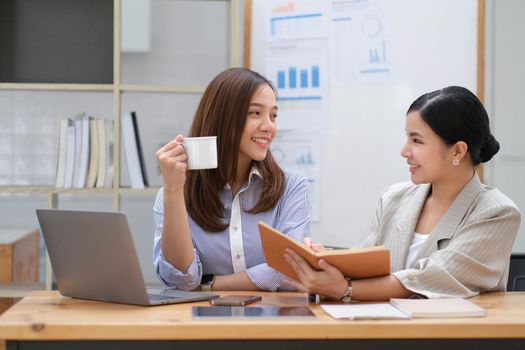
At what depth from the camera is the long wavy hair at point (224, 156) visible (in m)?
2.29

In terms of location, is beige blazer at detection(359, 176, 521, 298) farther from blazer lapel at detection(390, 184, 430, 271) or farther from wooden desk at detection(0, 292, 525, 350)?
wooden desk at detection(0, 292, 525, 350)

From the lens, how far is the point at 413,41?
Result: 352 cm

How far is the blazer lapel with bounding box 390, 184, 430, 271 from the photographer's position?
86.9 inches

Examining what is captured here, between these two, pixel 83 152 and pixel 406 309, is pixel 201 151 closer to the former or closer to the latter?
pixel 406 309

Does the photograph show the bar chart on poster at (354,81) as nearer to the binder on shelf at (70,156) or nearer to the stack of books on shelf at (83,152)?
the stack of books on shelf at (83,152)

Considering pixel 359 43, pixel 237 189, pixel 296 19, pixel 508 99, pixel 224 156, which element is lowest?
pixel 237 189

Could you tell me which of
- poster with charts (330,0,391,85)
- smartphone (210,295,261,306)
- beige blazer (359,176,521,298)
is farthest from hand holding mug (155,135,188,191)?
poster with charts (330,0,391,85)

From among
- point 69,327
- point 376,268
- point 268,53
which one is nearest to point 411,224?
point 376,268

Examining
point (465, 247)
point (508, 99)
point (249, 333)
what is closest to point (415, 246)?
point (465, 247)

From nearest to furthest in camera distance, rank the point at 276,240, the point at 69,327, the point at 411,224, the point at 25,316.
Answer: the point at 69,327
the point at 25,316
the point at 276,240
the point at 411,224

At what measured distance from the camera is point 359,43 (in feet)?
11.6

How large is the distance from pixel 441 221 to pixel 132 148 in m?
1.71

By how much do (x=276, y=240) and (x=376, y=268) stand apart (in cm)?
25

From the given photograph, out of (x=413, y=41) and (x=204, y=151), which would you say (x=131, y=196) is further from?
(x=204, y=151)
